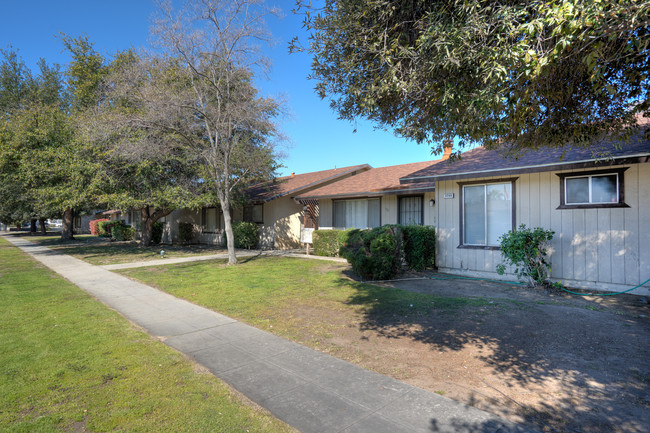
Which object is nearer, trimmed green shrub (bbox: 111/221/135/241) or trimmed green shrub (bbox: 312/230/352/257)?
trimmed green shrub (bbox: 312/230/352/257)

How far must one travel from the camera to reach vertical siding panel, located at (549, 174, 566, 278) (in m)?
8.51

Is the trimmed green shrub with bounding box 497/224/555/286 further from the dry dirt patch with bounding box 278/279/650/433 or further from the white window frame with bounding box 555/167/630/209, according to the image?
the dry dirt patch with bounding box 278/279/650/433

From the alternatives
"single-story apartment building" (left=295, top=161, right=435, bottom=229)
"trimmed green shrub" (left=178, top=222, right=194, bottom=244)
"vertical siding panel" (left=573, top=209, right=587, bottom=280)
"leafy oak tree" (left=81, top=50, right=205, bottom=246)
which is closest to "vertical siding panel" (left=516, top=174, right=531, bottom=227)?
"vertical siding panel" (left=573, top=209, right=587, bottom=280)

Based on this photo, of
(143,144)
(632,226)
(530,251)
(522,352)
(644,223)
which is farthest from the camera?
(143,144)

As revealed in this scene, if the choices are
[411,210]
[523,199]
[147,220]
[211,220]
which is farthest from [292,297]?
[211,220]

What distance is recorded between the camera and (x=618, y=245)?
7723 millimetres

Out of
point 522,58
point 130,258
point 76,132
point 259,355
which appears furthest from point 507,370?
point 76,132

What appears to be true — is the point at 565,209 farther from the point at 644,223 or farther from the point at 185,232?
the point at 185,232

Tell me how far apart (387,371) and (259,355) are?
1.68 meters

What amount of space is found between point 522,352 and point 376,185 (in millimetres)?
11271

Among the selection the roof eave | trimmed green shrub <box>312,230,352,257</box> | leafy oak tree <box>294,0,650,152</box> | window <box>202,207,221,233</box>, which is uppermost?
leafy oak tree <box>294,0,650,152</box>

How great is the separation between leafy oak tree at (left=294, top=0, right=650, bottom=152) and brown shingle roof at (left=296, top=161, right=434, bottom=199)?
279 inches

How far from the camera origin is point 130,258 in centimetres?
1575

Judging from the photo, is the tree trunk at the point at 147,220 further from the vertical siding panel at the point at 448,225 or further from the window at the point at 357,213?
the vertical siding panel at the point at 448,225
